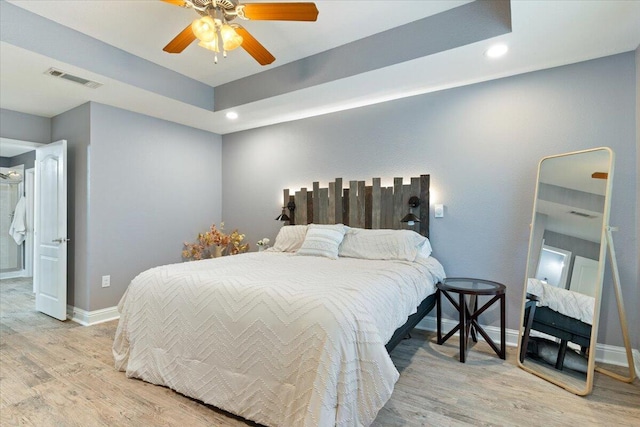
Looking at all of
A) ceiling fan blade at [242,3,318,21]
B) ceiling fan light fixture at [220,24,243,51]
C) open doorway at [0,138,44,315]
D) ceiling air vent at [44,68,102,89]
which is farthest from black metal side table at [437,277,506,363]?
open doorway at [0,138,44,315]

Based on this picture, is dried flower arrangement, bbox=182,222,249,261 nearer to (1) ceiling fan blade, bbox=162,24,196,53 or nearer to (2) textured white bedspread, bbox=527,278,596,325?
(1) ceiling fan blade, bbox=162,24,196,53

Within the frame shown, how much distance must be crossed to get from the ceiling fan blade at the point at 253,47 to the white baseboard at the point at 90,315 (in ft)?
10.7

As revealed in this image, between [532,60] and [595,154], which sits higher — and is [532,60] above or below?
above

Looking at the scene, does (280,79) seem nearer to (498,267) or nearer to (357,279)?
(357,279)

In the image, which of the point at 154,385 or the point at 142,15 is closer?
the point at 154,385

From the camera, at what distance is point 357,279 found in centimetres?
205

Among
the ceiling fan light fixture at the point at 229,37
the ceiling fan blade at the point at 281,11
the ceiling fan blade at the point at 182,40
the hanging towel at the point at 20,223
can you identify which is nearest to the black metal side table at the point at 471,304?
the ceiling fan blade at the point at 281,11

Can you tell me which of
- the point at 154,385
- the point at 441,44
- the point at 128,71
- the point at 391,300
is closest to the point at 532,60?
the point at 441,44

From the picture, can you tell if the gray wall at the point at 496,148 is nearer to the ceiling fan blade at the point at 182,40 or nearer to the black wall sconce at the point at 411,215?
the black wall sconce at the point at 411,215

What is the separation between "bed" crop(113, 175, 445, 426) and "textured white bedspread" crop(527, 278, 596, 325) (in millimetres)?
820

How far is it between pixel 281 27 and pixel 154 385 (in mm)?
2885

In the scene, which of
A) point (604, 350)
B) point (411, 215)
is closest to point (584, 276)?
point (604, 350)

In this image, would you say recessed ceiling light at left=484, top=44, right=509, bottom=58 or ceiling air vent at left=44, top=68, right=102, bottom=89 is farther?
ceiling air vent at left=44, top=68, right=102, bottom=89

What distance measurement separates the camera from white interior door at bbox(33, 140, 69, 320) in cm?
355
